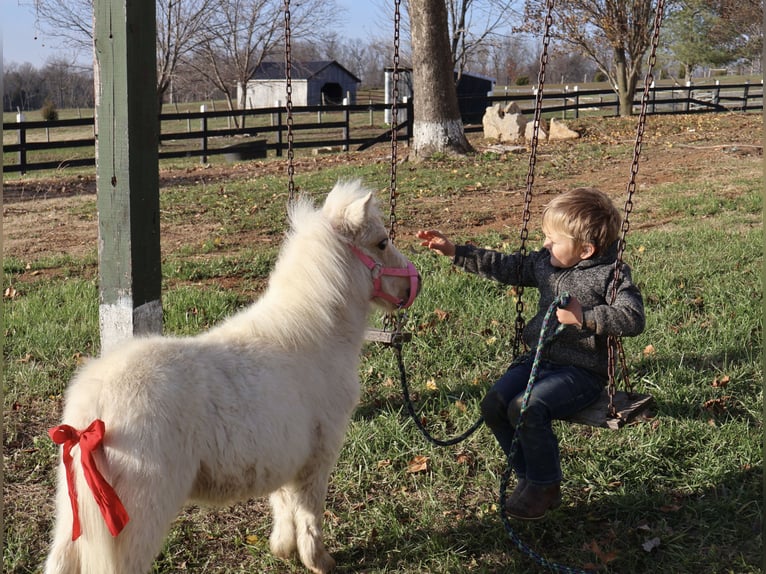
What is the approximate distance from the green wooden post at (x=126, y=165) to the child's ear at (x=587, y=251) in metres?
2.50

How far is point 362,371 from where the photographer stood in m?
5.87

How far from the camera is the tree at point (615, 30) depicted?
25.9 metres

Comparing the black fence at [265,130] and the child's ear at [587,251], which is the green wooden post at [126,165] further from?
the black fence at [265,130]

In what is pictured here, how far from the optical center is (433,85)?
16344mm

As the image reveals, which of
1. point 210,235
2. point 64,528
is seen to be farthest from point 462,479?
point 210,235

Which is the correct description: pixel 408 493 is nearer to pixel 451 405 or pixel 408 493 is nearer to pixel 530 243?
pixel 451 405

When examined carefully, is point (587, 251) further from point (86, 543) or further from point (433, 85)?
A: point (433, 85)

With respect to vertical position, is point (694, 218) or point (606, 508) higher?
point (694, 218)

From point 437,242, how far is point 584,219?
89 centimetres

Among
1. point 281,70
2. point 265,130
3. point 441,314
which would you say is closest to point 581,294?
point 441,314

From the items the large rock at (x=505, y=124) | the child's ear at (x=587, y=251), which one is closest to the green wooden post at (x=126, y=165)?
the child's ear at (x=587, y=251)

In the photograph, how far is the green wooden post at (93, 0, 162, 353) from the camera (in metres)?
3.92

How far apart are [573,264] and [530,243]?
550cm

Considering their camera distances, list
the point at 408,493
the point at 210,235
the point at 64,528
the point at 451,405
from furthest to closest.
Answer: the point at 210,235, the point at 451,405, the point at 408,493, the point at 64,528
